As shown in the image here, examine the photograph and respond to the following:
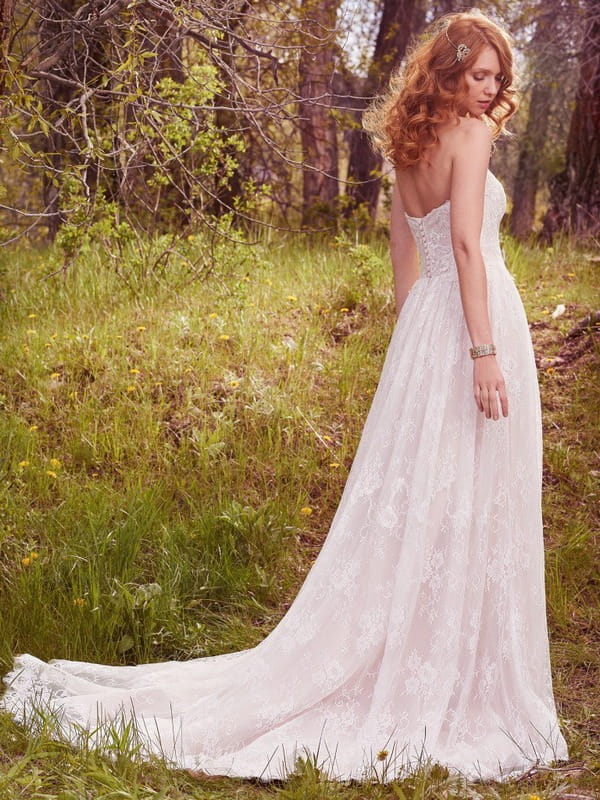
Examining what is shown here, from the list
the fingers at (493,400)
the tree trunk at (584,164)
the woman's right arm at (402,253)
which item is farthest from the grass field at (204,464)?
the woman's right arm at (402,253)

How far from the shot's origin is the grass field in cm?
344

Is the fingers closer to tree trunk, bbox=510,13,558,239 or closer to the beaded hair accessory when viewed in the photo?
the beaded hair accessory

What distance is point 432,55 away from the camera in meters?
3.18

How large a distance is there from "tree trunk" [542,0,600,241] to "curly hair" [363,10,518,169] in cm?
523

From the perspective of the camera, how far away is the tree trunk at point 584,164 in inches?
322

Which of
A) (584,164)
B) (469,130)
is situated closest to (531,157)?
(584,164)

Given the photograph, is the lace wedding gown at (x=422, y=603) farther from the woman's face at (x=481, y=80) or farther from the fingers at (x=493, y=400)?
the woman's face at (x=481, y=80)

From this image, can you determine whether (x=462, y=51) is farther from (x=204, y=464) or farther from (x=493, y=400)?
(x=204, y=464)

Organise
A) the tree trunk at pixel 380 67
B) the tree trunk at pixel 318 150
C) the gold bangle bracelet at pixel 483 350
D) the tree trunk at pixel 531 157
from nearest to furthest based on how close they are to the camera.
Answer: the gold bangle bracelet at pixel 483 350, the tree trunk at pixel 318 150, the tree trunk at pixel 380 67, the tree trunk at pixel 531 157

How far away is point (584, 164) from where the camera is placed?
8297mm

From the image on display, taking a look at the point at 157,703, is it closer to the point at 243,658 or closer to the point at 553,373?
the point at 243,658

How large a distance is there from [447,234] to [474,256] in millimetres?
220

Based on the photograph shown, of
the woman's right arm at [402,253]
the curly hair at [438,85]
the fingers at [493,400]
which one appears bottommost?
the fingers at [493,400]

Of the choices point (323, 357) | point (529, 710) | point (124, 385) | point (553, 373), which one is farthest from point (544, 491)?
point (124, 385)
